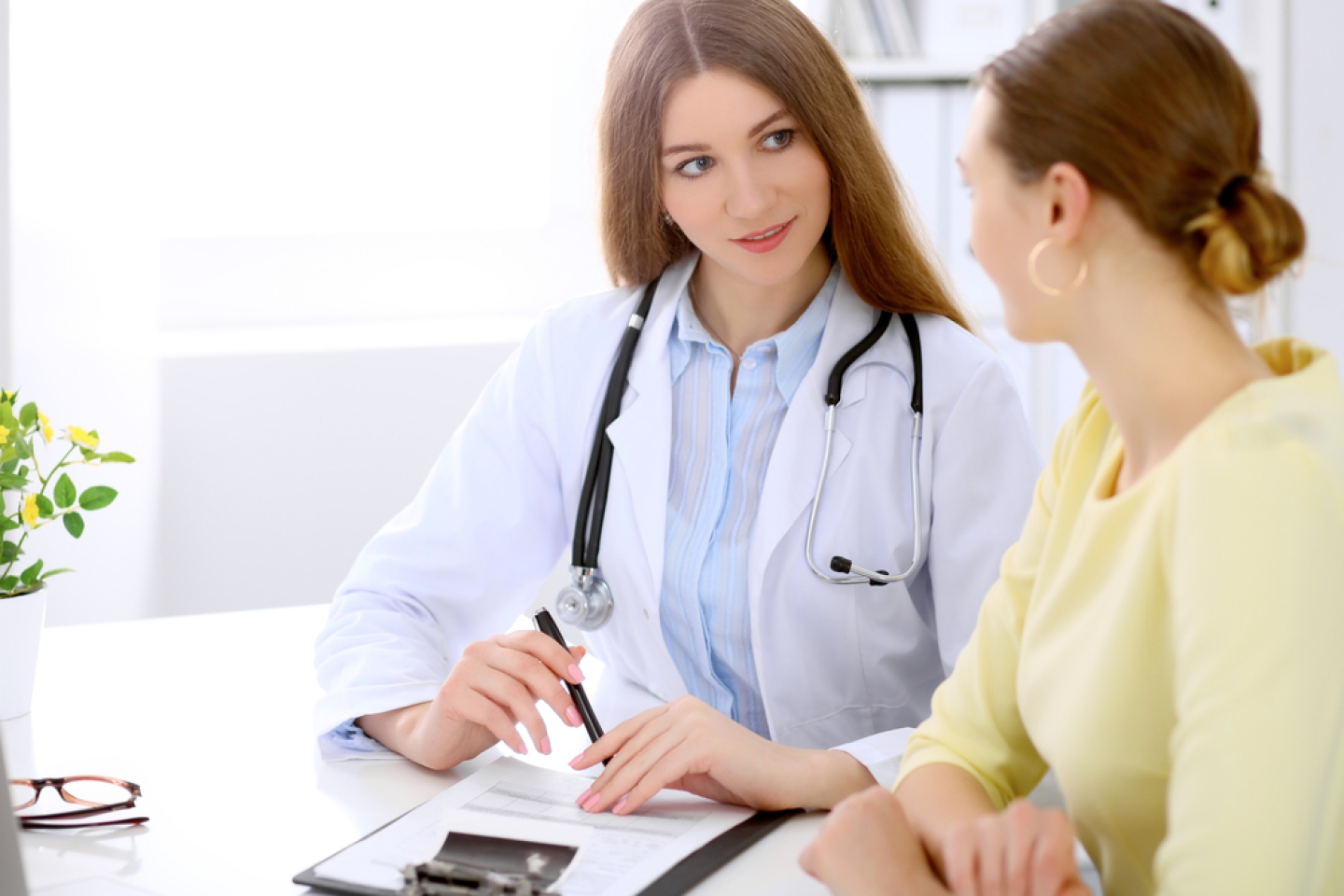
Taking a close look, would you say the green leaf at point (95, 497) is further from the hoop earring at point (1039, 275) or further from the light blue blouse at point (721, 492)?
the hoop earring at point (1039, 275)

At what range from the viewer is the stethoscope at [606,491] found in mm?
1353

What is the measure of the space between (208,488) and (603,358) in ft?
5.09

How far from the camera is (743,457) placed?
4.84 ft

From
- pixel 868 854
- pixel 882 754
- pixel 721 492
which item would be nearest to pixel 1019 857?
pixel 868 854

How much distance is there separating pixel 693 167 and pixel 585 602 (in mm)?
517

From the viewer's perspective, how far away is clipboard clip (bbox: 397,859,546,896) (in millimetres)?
884

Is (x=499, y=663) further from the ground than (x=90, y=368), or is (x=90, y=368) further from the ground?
(x=90, y=368)

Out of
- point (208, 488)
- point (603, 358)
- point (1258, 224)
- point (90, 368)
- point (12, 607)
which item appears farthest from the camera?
point (208, 488)

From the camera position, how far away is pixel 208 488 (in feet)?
9.09

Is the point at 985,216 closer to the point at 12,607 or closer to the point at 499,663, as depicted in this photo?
the point at 499,663

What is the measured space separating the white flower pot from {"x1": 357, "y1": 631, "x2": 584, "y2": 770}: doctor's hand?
0.46m

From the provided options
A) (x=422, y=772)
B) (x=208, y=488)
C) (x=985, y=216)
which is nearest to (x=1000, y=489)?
(x=985, y=216)

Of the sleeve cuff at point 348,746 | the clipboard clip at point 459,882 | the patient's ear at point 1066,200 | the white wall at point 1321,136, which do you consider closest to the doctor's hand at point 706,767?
the clipboard clip at point 459,882

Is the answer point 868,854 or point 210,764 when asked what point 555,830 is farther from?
point 210,764
